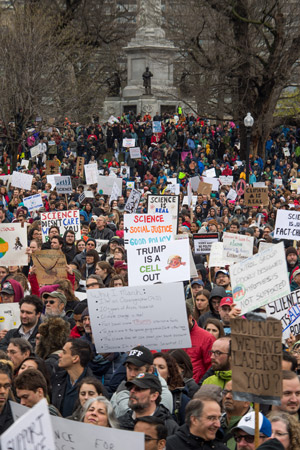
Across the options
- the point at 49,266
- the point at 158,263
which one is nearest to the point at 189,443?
the point at 158,263

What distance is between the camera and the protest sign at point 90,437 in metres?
5.28

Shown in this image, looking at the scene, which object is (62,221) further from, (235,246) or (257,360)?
(257,360)

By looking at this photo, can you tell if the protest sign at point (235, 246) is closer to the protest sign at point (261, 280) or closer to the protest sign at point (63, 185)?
the protest sign at point (261, 280)

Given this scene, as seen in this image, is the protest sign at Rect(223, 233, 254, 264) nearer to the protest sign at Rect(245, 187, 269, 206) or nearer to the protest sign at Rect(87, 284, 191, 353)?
the protest sign at Rect(87, 284, 191, 353)

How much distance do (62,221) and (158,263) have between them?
6.49m

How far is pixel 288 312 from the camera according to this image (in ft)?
32.5

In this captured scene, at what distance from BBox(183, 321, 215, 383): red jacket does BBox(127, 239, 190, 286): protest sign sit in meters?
1.88

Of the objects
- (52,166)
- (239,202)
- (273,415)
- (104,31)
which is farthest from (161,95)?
(273,415)

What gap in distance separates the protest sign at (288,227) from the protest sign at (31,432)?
38.9ft

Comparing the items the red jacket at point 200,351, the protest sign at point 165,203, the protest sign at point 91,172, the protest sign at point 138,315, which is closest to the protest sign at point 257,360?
the protest sign at point 138,315

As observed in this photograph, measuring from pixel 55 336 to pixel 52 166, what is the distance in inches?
796

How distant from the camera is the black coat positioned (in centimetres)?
623

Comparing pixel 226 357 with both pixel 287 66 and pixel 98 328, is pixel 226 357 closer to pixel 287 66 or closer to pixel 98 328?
pixel 98 328

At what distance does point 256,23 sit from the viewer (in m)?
35.0
